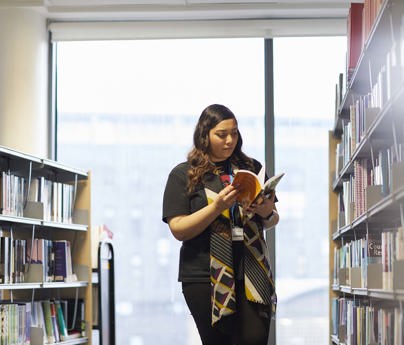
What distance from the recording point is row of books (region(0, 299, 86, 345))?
14.9ft

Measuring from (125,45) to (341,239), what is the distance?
8.27ft

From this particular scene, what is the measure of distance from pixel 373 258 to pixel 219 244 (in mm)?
878

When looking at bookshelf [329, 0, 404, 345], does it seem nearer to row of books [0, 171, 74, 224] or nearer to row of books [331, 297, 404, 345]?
row of books [331, 297, 404, 345]

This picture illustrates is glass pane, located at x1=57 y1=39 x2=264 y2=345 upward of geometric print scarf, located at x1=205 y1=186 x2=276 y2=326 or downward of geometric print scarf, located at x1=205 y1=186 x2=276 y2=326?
upward

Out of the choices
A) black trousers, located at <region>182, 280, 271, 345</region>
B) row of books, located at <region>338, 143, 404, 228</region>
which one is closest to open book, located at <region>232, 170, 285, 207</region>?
black trousers, located at <region>182, 280, 271, 345</region>

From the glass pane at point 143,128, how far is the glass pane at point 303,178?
0.71 ft

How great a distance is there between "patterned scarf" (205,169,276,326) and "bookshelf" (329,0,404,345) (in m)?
0.41

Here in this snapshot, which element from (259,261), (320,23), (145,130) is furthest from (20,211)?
(320,23)

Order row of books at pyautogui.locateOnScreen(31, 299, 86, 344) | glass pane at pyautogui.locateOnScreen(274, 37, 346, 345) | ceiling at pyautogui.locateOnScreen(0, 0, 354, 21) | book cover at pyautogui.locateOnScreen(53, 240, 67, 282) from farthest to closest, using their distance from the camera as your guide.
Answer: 1. glass pane at pyautogui.locateOnScreen(274, 37, 346, 345)
2. ceiling at pyautogui.locateOnScreen(0, 0, 354, 21)
3. book cover at pyautogui.locateOnScreen(53, 240, 67, 282)
4. row of books at pyautogui.locateOnScreen(31, 299, 86, 344)

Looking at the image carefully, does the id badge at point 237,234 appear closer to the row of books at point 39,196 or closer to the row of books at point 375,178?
the row of books at point 375,178

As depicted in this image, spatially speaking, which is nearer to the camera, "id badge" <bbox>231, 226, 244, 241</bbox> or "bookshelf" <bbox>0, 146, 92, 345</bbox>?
"id badge" <bbox>231, 226, 244, 241</bbox>

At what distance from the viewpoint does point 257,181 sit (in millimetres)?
2754

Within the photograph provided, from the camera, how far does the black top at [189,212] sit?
2.84 meters

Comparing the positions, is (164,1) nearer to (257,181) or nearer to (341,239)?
(341,239)
